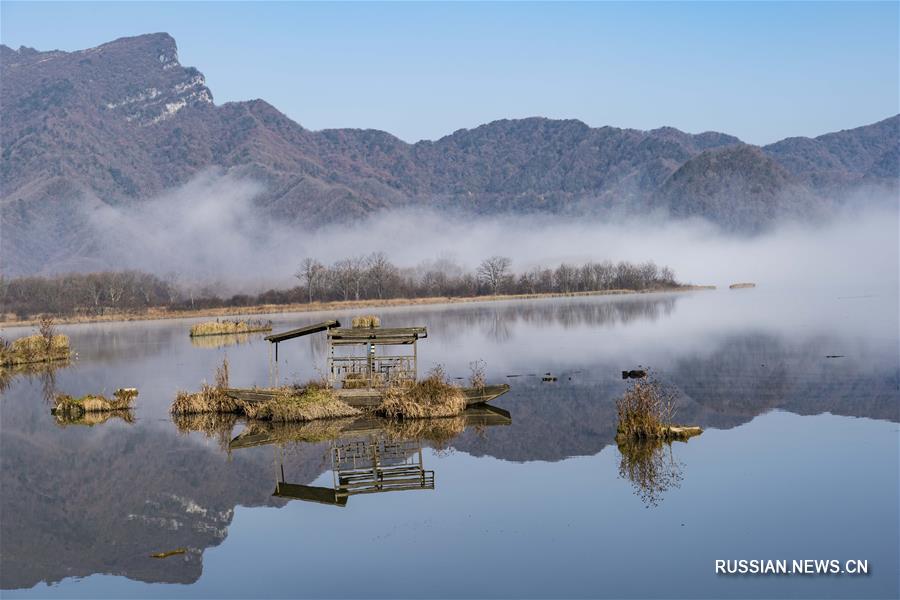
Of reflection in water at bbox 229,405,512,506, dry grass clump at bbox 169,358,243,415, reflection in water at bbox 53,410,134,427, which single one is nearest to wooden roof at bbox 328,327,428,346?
reflection in water at bbox 229,405,512,506

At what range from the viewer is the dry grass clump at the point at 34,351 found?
63.6 meters

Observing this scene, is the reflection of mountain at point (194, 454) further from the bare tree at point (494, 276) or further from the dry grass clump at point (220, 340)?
the bare tree at point (494, 276)

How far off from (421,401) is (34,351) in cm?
4235

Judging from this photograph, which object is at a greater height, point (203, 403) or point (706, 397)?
point (203, 403)

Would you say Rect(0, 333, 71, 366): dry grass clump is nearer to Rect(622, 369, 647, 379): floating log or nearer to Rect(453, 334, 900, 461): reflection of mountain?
Rect(453, 334, 900, 461): reflection of mountain

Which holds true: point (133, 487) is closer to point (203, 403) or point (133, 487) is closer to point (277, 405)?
point (277, 405)

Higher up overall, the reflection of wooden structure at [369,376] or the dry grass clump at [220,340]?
the reflection of wooden structure at [369,376]

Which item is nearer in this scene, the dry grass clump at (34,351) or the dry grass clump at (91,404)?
the dry grass clump at (91,404)

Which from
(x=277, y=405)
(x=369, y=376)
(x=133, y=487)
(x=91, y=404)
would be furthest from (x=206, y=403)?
(x=133, y=487)

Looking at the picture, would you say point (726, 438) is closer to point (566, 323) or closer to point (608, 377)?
point (608, 377)

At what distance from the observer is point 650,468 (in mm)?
23672

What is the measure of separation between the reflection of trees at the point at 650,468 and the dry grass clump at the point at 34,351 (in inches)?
1983

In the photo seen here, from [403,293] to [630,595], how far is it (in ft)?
529

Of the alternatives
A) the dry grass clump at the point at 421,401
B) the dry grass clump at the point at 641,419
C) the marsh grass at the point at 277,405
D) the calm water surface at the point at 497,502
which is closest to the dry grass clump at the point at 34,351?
the calm water surface at the point at 497,502
